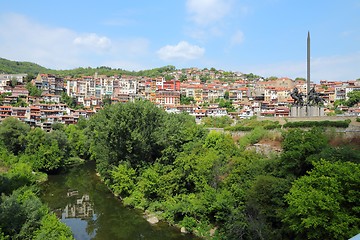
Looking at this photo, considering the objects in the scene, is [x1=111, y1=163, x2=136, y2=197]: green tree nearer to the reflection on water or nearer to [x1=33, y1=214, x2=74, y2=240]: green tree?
the reflection on water

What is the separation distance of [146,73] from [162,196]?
110060 mm

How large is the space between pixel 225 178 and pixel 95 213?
787cm

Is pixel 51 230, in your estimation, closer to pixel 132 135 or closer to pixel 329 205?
pixel 329 205

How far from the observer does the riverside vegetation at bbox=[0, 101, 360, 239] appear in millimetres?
10211

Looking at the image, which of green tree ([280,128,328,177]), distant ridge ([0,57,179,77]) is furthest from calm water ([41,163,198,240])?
distant ridge ([0,57,179,77])

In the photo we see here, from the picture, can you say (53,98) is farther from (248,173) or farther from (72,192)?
(248,173)

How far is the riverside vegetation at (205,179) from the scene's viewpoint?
33.5 feet

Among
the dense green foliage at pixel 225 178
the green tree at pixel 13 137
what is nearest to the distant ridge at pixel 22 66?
the green tree at pixel 13 137

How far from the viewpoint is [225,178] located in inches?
638

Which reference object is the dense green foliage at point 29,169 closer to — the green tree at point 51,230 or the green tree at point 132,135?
the green tree at point 51,230

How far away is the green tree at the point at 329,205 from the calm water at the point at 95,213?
6006 millimetres

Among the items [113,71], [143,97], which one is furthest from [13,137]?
[113,71]

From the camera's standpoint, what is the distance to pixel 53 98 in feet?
201

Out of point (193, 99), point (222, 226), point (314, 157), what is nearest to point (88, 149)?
point (222, 226)
